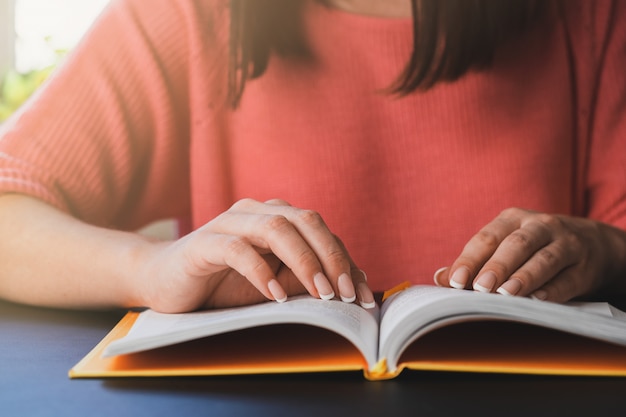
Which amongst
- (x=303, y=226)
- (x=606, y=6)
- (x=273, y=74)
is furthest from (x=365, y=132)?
(x=303, y=226)

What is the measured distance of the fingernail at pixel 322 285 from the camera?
55 cm

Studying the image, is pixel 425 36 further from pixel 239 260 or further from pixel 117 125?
pixel 239 260

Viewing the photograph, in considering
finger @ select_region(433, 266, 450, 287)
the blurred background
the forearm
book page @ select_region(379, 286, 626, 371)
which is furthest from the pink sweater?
the blurred background

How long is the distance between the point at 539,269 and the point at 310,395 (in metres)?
0.28

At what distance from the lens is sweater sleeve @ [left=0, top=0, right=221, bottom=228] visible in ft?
3.01

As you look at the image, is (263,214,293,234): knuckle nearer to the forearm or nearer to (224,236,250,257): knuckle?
(224,236,250,257): knuckle

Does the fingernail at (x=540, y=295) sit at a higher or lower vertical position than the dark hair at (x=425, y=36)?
lower

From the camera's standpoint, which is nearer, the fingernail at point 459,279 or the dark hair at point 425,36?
the fingernail at point 459,279

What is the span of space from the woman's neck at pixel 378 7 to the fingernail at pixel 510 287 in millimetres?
701

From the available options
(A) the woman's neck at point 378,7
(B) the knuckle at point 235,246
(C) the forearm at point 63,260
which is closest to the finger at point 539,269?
(B) the knuckle at point 235,246

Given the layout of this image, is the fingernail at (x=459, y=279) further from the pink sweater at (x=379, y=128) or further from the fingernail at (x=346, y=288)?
the pink sweater at (x=379, y=128)

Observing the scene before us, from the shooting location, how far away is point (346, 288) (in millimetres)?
552

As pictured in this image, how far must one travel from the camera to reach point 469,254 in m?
0.61

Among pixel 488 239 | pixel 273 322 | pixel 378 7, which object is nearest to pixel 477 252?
pixel 488 239
